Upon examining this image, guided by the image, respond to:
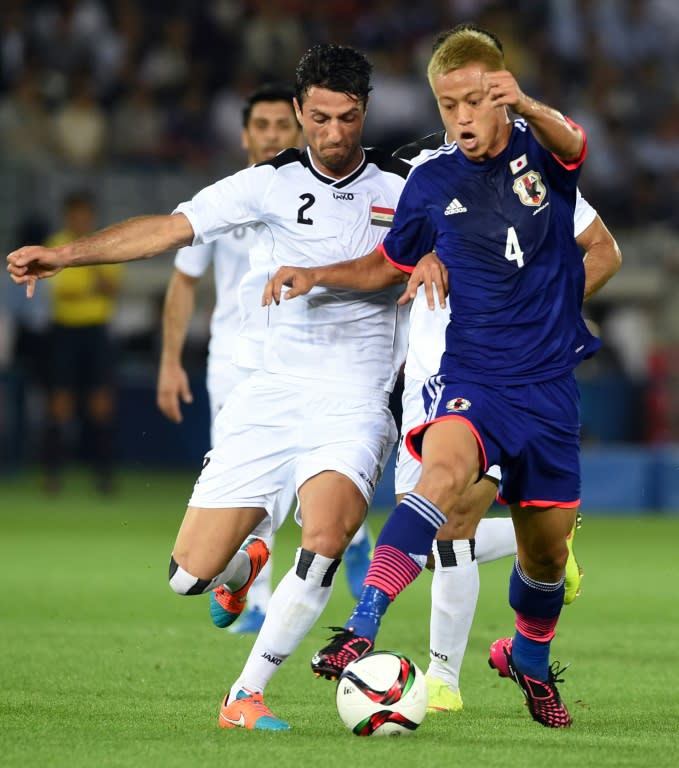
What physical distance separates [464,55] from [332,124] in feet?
2.20

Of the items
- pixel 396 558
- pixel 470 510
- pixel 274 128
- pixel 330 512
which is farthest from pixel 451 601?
pixel 274 128

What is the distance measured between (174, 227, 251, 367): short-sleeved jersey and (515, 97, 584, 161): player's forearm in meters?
3.09

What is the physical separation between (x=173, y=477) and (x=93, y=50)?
4942mm

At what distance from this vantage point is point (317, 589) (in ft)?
17.9

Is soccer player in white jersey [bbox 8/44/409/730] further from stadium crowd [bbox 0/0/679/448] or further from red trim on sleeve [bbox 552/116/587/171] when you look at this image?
stadium crowd [bbox 0/0/679/448]

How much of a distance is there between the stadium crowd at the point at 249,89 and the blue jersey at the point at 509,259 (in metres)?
11.4

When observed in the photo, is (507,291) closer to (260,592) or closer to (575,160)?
(575,160)

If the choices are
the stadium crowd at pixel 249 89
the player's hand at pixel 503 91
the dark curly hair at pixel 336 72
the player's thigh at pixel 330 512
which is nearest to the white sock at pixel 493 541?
the player's thigh at pixel 330 512

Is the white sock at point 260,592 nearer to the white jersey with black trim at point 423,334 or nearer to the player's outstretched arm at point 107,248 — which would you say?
the white jersey with black trim at point 423,334

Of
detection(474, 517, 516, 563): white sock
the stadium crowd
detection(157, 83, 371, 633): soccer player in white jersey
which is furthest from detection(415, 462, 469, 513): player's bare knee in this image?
the stadium crowd

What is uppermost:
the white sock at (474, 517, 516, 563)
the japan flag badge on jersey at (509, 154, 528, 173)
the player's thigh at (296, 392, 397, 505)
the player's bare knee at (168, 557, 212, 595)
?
the japan flag badge on jersey at (509, 154, 528, 173)

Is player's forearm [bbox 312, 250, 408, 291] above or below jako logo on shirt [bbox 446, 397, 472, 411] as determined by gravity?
above

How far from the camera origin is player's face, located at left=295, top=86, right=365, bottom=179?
18.8 ft

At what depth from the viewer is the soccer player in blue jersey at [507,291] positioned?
5258mm
